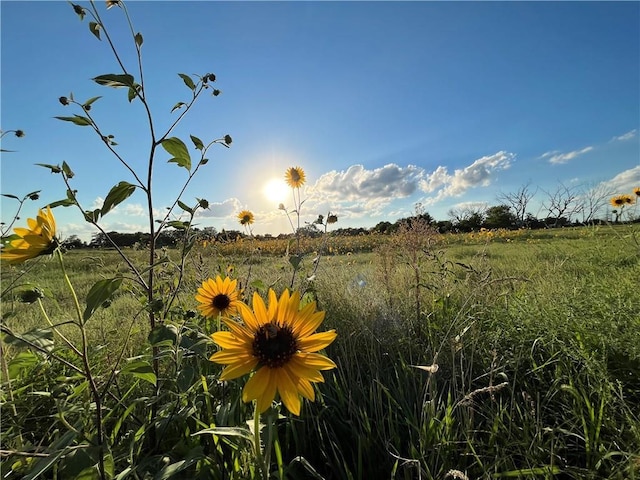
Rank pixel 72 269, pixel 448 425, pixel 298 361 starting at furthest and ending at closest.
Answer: pixel 72 269
pixel 448 425
pixel 298 361

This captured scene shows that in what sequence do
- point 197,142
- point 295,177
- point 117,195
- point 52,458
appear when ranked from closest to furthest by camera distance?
point 52,458, point 117,195, point 197,142, point 295,177

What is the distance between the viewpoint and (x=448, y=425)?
124 cm

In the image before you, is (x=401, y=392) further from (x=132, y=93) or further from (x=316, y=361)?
(x=132, y=93)

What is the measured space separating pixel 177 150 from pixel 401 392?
4.02ft

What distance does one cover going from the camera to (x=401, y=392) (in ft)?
4.88

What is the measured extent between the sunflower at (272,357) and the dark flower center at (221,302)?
605 mm

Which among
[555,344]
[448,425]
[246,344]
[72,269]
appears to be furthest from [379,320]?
[72,269]

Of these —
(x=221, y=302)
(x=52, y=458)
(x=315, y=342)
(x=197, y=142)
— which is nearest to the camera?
(x=52, y=458)

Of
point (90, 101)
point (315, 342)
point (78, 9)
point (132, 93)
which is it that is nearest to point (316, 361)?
point (315, 342)

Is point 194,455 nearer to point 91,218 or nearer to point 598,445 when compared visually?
point 91,218

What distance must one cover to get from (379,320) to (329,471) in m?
1.10

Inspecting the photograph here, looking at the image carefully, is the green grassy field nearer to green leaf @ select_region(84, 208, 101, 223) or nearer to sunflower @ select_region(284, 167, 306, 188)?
green leaf @ select_region(84, 208, 101, 223)

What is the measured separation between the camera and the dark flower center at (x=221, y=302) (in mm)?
1429

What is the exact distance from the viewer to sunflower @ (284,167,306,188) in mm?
2813
